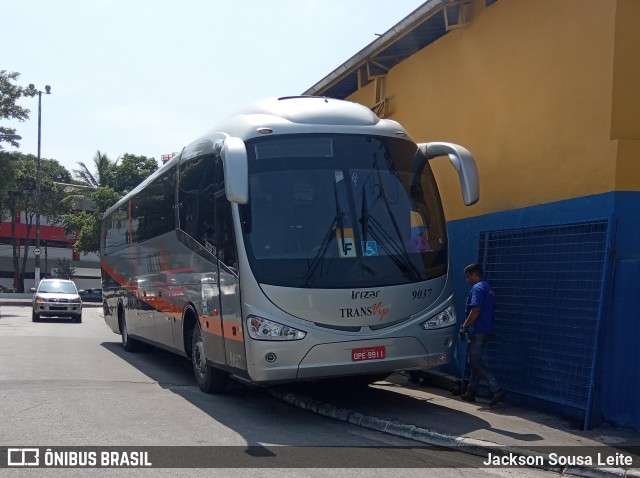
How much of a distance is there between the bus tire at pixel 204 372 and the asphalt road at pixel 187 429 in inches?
5.3

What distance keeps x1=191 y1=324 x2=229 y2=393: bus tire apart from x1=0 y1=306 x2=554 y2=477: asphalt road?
14 cm

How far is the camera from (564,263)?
7984mm

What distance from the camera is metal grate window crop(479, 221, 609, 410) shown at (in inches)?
293

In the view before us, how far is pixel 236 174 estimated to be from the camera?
7344 mm

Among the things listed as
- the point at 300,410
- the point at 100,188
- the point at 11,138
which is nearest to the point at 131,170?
the point at 100,188

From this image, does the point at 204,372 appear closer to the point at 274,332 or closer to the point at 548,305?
the point at 274,332

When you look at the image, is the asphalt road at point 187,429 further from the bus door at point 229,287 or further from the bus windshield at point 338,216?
the bus windshield at point 338,216

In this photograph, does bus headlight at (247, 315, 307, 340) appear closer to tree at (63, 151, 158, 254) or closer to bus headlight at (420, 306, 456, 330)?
bus headlight at (420, 306, 456, 330)

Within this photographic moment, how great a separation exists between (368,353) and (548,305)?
2.20 m

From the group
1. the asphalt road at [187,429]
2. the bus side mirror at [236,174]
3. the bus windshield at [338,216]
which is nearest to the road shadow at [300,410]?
the asphalt road at [187,429]

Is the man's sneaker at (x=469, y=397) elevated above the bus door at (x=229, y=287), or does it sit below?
below

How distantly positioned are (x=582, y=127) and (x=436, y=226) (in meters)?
1.96

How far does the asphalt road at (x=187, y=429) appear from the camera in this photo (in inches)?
235

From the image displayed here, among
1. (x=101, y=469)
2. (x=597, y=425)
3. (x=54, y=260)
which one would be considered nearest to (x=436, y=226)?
(x=597, y=425)
